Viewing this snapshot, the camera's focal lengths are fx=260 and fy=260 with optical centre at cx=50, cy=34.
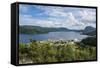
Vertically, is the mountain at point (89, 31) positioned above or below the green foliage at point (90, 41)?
above

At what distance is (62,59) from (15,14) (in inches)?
34.7

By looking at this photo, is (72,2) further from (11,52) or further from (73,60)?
(11,52)

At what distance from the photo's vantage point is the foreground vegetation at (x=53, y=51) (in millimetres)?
3293

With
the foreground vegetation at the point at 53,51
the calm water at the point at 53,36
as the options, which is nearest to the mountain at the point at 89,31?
the calm water at the point at 53,36

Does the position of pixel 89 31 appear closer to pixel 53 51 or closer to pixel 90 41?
pixel 90 41

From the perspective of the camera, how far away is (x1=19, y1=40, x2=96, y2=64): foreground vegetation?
3.29 metres

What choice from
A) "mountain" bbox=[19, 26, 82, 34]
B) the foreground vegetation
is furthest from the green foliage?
"mountain" bbox=[19, 26, 82, 34]

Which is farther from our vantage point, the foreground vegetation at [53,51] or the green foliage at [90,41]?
the green foliage at [90,41]

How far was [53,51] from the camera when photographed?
136 inches

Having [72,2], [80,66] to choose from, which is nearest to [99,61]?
[80,66]

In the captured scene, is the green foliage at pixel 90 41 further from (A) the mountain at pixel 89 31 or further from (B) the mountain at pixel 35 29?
(B) the mountain at pixel 35 29

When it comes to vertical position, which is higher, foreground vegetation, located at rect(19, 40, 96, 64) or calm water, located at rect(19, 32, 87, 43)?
calm water, located at rect(19, 32, 87, 43)

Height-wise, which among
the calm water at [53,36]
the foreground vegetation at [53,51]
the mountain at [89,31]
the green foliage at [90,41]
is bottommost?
the foreground vegetation at [53,51]

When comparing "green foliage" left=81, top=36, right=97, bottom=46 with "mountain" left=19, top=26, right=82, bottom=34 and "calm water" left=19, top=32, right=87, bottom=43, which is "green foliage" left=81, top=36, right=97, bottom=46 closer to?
"calm water" left=19, top=32, right=87, bottom=43
